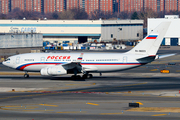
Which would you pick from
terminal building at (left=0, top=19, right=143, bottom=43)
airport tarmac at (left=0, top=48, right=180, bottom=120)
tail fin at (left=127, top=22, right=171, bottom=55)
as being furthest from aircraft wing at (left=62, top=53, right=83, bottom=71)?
terminal building at (left=0, top=19, right=143, bottom=43)

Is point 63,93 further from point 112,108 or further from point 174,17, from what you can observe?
point 174,17

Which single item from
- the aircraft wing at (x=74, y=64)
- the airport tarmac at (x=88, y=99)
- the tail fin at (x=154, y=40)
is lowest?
the airport tarmac at (x=88, y=99)

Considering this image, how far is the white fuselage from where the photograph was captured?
164 ft

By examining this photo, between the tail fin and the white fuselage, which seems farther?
the white fuselage

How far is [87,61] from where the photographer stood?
50.8 meters

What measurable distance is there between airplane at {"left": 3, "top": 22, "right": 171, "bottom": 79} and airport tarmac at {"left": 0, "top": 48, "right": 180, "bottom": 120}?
254 centimetres

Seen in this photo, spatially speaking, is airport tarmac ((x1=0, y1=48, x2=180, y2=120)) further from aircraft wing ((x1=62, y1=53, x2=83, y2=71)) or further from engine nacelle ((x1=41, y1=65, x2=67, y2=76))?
aircraft wing ((x1=62, y1=53, x2=83, y2=71))

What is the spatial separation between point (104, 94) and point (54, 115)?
11385 mm

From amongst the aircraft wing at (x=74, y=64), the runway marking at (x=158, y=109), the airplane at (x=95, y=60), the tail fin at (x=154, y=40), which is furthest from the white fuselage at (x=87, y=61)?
the runway marking at (x=158, y=109)

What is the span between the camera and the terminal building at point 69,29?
159250 mm

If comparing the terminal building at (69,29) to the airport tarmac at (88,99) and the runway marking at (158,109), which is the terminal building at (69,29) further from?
Result: the runway marking at (158,109)

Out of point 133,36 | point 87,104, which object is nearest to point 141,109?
point 87,104

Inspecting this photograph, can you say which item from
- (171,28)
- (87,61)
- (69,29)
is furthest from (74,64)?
(171,28)

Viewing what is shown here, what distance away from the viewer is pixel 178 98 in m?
33.8
